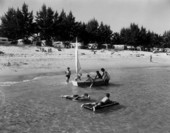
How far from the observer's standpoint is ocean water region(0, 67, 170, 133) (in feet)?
51.2

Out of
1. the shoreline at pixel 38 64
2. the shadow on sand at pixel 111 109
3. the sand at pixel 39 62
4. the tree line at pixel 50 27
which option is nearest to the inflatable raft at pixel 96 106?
the shadow on sand at pixel 111 109

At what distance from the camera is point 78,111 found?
757 inches

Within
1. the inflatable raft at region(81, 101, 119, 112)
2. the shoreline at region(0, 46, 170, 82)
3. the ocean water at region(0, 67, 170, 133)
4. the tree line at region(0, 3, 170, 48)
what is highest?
the tree line at region(0, 3, 170, 48)

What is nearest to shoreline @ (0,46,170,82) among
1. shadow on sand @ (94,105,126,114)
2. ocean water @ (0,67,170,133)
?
ocean water @ (0,67,170,133)

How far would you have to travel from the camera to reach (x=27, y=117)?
1752 centimetres

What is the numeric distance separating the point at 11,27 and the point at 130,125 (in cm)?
6198

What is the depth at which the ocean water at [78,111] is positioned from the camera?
615 inches

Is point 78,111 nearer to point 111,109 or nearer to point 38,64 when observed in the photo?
point 111,109

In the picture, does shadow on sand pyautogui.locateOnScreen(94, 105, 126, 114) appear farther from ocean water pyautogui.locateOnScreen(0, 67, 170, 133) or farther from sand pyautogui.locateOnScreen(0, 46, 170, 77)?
sand pyautogui.locateOnScreen(0, 46, 170, 77)

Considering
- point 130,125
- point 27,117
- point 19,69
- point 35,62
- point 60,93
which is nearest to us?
point 130,125

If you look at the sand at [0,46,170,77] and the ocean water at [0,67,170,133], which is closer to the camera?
the ocean water at [0,67,170,133]

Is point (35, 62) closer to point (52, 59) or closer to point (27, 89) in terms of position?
point (52, 59)

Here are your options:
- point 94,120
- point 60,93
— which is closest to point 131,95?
point 60,93

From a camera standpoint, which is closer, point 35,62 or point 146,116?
point 146,116
